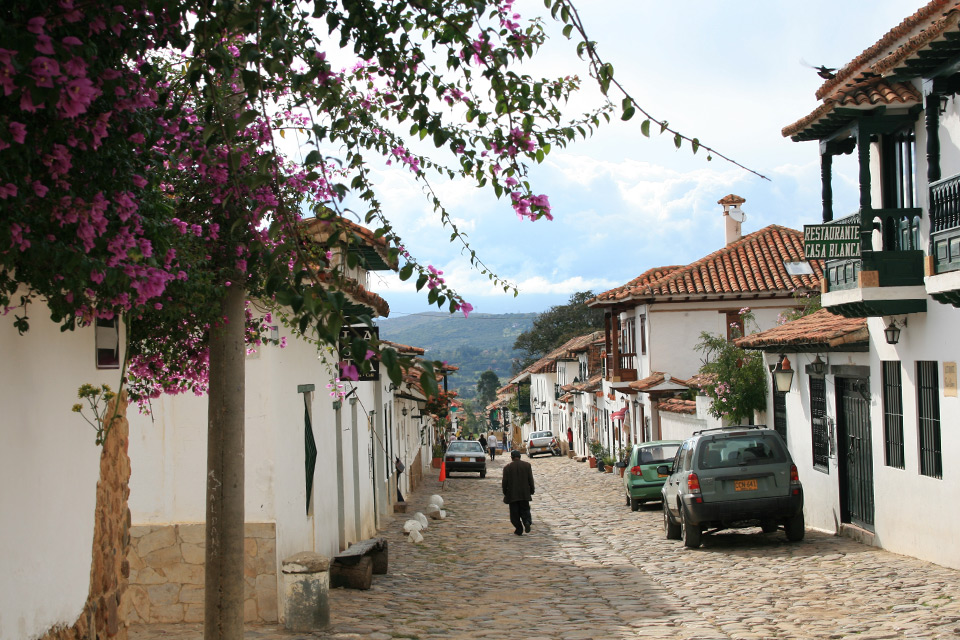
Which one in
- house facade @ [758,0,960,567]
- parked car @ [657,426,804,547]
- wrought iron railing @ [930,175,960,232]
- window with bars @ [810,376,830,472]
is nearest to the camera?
wrought iron railing @ [930,175,960,232]

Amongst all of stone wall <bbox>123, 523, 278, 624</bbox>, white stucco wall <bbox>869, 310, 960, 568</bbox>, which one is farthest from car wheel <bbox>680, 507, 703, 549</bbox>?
stone wall <bbox>123, 523, 278, 624</bbox>

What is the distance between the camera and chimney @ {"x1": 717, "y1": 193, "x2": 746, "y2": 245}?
37156 millimetres

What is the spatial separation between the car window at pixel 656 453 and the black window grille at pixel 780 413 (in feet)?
13.1

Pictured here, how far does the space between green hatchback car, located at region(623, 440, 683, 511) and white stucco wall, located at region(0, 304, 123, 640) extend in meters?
18.1

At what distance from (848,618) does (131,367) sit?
7.23m

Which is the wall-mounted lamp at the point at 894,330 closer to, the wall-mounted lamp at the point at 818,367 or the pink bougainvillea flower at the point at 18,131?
the wall-mounted lamp at the point at 818,367

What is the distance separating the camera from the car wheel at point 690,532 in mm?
15234

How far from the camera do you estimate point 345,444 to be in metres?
16.0

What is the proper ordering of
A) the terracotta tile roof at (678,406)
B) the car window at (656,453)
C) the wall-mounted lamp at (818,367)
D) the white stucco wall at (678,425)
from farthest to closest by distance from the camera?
the terracotta tile roof at (678,406) → the white stucco wall at (678,425) → the car window at (656,453) → the wall-mounted lamp at (818,367)

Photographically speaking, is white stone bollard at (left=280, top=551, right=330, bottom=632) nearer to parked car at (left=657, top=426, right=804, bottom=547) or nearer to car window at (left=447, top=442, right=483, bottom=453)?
parked car at (left=657, top=426, right=804, bottom=547)

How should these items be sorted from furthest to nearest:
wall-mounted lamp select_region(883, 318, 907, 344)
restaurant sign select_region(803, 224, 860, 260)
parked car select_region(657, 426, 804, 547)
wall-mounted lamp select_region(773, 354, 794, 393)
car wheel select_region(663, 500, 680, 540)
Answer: wall-mounted lamp select_region(773, 354, 794, 393) < car wheel select_region(663, 500, 680, 540) < parked car select_region(657, 426, 804, 547) < restaurant sign select_region(803, 224, 860, 260) < wall-mounted lamp select_region(883, 318, 907, 344)

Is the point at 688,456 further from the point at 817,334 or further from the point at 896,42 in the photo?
the point at 896,42

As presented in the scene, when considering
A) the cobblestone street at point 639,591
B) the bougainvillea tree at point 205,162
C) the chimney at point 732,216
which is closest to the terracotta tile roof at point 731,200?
the chimney at point 732,216

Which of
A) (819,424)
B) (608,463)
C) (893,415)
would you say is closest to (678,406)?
(608,463)
